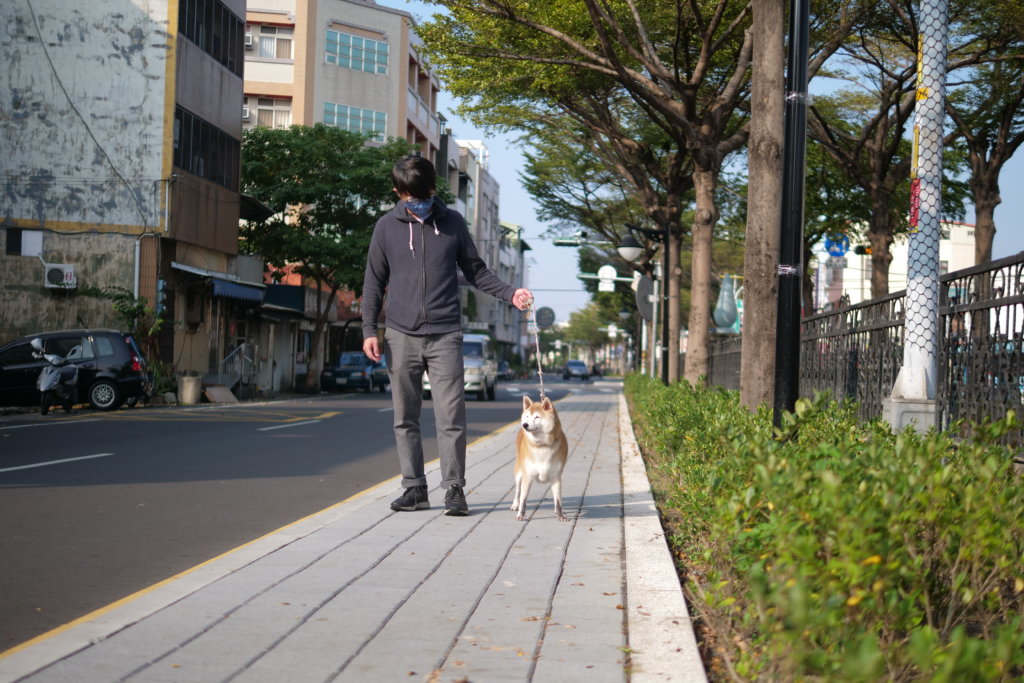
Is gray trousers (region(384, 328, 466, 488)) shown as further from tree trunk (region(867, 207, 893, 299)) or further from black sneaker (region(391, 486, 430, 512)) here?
tree trunk (region(867, 207, 893, 299))

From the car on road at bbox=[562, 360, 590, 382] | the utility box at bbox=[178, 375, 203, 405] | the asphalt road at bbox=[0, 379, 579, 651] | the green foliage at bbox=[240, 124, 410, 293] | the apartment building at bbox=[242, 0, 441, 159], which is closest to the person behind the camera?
the asphalt road at bbox=[0, 379, 579, 651]

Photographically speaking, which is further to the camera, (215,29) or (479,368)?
(479,368)

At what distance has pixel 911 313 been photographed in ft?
26.3

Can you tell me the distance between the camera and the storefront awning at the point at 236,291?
107ft

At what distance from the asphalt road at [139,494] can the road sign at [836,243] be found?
2023 cm

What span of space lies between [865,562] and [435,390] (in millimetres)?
4557

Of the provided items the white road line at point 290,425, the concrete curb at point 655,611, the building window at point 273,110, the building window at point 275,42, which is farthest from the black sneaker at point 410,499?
the building window at point 275,42

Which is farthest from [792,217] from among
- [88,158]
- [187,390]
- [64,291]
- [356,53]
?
[356,53]

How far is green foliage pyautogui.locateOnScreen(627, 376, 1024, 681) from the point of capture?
262 centimetres

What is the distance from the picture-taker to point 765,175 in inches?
341

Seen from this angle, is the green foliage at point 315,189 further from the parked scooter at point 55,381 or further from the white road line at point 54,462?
the white road line at point 54,462

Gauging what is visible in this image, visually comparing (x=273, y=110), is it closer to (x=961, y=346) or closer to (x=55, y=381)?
(x=55, y=381)

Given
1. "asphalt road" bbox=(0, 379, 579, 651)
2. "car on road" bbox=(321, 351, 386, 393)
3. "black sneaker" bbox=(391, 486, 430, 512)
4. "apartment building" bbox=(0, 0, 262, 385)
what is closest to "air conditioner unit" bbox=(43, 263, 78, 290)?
"apartment building" bbox=(0, 0, 262, 385)

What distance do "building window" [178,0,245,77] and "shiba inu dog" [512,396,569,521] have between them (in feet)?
86.5
